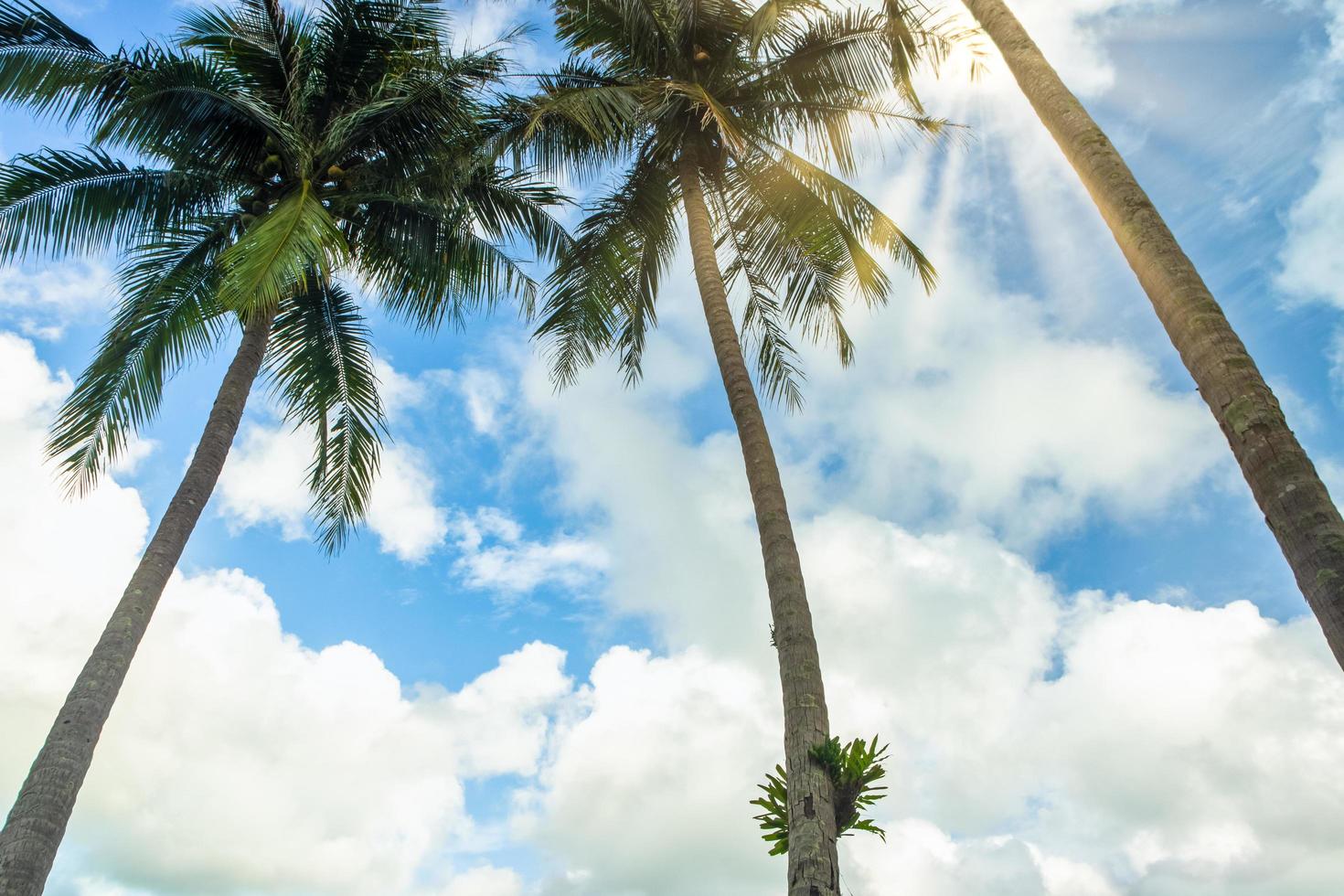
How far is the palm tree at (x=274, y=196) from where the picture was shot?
10117 millimetres

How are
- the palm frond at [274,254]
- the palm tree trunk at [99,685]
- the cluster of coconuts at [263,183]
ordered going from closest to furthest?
the palm tree trunk at [99,685] < the palm frond at [274,254] < the cluster of coconuts at [263,183]

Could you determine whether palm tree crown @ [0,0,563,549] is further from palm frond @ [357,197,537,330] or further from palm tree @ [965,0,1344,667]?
palm tree @ [965,0,1344,667]

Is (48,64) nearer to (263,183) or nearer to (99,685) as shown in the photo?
(263,183)

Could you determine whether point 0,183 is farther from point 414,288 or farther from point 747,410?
point 747,410

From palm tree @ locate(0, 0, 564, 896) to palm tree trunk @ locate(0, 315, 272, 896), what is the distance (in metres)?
0.03

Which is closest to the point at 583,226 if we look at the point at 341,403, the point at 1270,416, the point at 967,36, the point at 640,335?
the point at 640,335

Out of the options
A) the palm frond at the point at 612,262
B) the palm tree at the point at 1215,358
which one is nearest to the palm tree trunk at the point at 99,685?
the palm frond at the point at 612,262

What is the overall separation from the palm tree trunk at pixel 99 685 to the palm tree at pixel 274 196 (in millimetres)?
35

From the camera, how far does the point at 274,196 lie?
36.6ft

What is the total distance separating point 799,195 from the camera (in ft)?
39.8

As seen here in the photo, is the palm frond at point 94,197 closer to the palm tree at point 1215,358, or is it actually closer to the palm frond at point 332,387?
the palm frond at point 332,387

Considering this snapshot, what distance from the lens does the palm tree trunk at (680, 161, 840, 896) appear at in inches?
244

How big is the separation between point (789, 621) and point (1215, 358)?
3923 millimetres

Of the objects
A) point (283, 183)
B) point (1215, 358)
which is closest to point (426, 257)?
point (283, 183)
